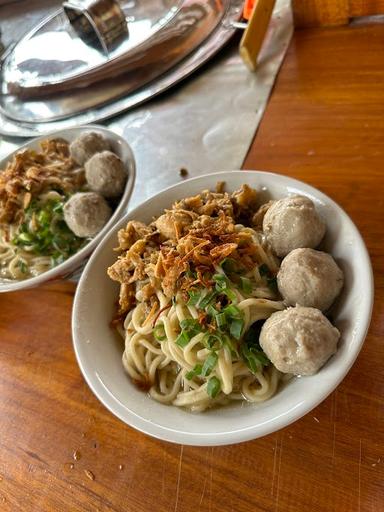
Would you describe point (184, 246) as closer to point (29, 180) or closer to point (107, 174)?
point (107, 174)

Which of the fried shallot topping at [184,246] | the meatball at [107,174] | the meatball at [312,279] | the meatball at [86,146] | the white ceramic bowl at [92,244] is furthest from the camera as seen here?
the meatball at [86,146]

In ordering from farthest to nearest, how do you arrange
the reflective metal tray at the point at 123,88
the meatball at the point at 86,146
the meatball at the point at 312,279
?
the reflective metal tray at the point at 123,88, the meatball at the point at 86,146, the meatball at the point at 312,279

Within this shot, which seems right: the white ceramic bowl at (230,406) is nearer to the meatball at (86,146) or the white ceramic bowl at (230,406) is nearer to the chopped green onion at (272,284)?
the chopped green onion at (272,284)

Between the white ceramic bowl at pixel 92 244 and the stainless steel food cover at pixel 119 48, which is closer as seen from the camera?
the white ceramic bowl at pixel 92 244

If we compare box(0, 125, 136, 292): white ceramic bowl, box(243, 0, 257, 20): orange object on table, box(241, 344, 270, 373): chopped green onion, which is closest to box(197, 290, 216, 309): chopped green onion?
box(241, 344, 270, 373): chopped green onion

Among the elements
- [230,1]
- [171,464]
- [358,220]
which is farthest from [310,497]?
[230,1]

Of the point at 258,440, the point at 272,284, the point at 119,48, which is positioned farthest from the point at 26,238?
the point at 119,48

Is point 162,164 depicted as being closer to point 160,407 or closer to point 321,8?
point 321,8

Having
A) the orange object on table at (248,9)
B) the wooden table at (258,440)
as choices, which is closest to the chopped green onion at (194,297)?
the wooden table at (258,440)
